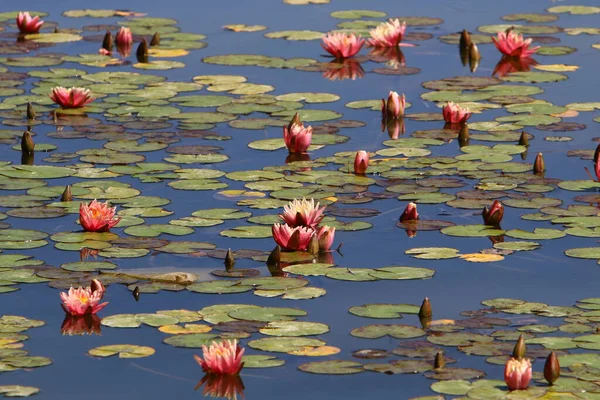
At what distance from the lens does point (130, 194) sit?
6984mm

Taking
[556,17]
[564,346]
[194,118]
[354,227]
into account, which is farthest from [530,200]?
[556,17]

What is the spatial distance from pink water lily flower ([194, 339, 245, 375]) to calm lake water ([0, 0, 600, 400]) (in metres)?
0.08

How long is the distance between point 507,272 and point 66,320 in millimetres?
1981

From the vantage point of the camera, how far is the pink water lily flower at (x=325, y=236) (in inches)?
241

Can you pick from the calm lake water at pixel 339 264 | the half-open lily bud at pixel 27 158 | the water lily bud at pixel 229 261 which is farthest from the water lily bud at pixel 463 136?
the half-open lily bud at pixel 27 158

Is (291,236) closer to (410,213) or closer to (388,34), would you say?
(410,213)

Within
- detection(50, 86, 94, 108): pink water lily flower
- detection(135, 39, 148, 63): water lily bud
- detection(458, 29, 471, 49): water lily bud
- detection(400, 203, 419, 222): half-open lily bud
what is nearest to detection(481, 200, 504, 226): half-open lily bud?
detection(400, 203, 419, 222): half-open lily bud

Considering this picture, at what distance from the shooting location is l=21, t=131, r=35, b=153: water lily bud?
7.68 metres

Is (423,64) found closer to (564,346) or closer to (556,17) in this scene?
(556,17)

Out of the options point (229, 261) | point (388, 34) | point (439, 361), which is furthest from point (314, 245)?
point (388, 34)

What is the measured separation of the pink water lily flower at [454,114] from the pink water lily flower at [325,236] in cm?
234

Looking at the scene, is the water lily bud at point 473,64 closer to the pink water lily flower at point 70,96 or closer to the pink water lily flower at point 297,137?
the pink water lily flower at point 297,137

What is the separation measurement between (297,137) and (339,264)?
180 centimetres

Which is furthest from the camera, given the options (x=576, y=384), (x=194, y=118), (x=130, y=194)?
(x=194, y=118)
